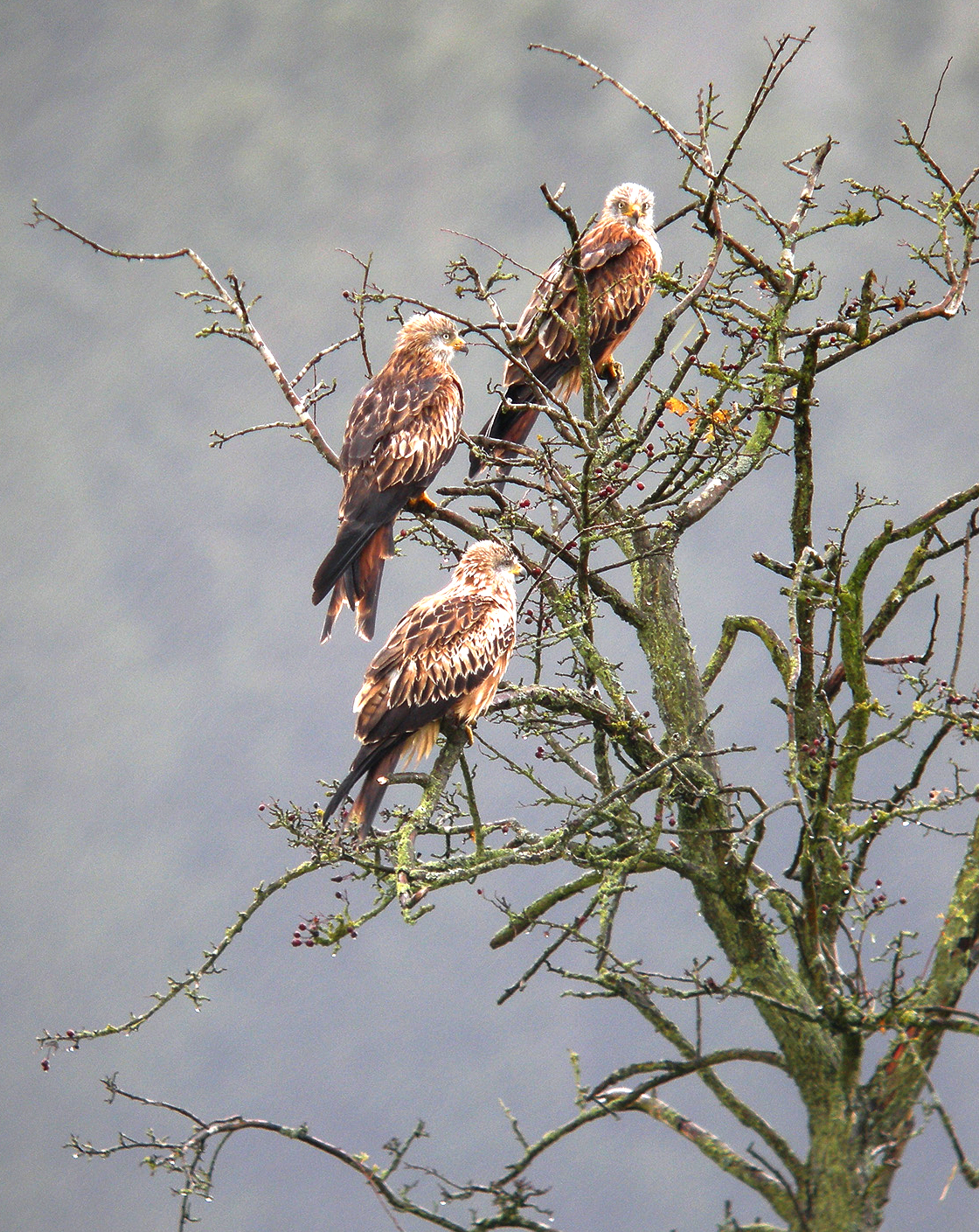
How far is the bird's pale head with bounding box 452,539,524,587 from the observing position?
4.54m

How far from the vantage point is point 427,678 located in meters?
4.09

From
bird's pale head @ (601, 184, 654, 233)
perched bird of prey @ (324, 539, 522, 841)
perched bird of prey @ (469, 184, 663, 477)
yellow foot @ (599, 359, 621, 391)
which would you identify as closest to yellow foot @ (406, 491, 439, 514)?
perched bird of prey @ (469, 184, 663, 477)

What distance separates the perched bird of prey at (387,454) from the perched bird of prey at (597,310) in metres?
0.25

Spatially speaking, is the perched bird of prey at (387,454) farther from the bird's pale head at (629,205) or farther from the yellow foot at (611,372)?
the bird's pale head at (629,205)

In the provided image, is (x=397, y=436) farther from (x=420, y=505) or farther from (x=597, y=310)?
(x=597, y=310)

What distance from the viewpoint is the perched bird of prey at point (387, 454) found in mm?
4512

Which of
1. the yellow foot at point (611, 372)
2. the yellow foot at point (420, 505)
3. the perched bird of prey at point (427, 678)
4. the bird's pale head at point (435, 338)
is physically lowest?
the perched bird of prey at point (427, 678)

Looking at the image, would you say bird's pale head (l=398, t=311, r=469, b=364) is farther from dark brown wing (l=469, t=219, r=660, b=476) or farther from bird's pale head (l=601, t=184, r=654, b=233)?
bird's pale head (l=601, t=184, r=654, b=233)

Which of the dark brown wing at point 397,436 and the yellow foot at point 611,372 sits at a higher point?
the yellow foot at point 611,372

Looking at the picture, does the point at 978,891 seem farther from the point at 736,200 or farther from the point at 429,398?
the point at 429,398

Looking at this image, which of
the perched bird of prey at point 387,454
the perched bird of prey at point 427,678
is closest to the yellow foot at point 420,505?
the perched bird of prey at point 387,454

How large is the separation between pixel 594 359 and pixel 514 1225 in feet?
A: 11.4

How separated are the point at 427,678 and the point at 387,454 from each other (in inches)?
39.2

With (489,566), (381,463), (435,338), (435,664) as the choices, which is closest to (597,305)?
(435,338)
